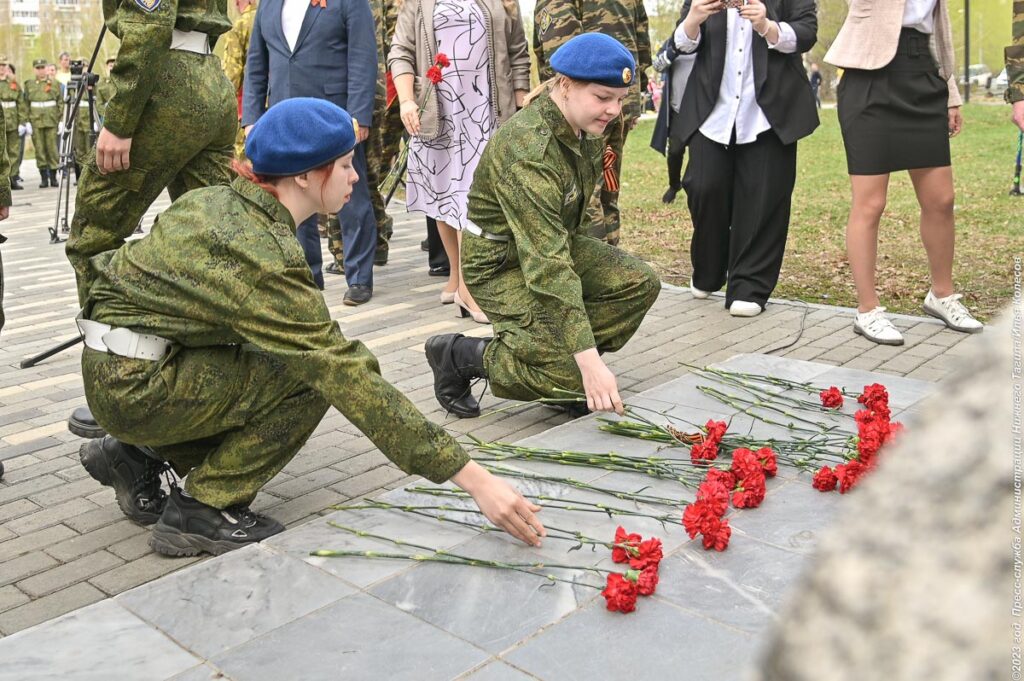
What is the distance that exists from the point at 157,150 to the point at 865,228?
3421 millimetres

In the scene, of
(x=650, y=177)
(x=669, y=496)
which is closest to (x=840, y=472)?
(x=669, y=496)

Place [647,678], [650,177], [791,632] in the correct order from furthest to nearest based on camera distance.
Answer: [650,177] → [647,678] → [791,632]

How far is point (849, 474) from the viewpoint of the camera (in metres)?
3.26

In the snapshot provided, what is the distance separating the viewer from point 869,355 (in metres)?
5.33

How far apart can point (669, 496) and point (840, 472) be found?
52cm

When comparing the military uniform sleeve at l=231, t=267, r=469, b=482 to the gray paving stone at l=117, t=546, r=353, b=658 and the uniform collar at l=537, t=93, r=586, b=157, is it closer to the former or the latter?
the gray paving stone at l=117, t=546, r=353, b=658

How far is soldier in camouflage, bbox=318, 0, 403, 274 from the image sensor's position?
8.10 metres

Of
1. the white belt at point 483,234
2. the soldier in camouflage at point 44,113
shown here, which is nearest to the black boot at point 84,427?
the white belt at point 483,234

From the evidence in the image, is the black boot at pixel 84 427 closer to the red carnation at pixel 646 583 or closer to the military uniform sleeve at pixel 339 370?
the military uniform sleeve at pixel 339 370

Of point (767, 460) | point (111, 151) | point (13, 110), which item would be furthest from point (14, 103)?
point (767, 460)

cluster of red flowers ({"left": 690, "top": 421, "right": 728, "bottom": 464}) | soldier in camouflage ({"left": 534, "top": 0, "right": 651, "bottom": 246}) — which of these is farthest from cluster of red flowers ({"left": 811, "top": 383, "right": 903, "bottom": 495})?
soldier in camouflage ({"left": 534, "top": 0, "right": 651, "bottom": 246})

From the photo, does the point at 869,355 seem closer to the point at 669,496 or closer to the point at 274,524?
the point at 669,496

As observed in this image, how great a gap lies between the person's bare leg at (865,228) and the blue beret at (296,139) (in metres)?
3.30

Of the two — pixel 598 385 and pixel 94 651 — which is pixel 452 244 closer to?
pixel 598 385
